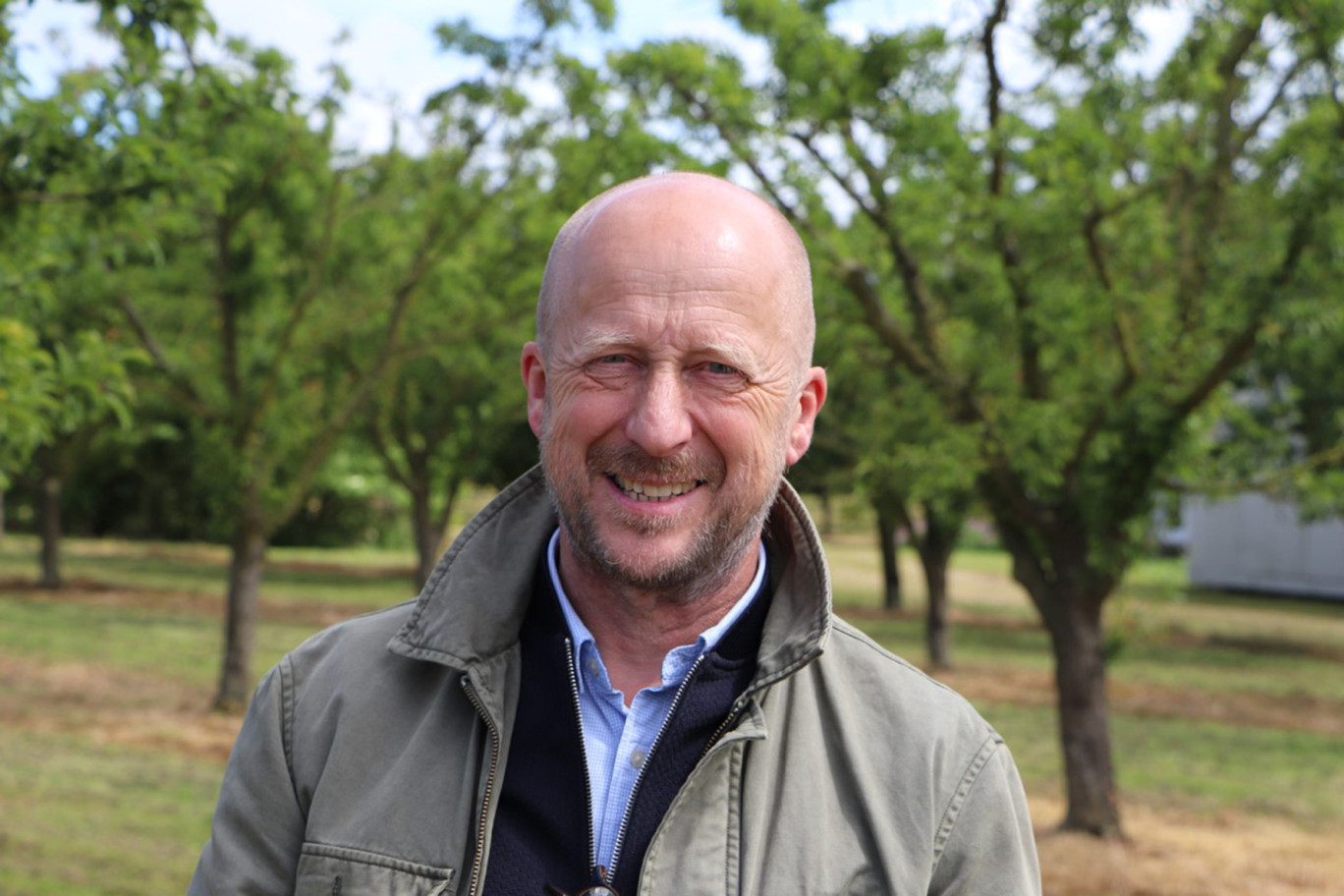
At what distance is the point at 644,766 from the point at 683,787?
0.08 m

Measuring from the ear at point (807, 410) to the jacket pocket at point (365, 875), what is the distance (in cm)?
82

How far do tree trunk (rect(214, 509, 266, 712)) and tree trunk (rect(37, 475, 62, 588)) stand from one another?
36.2 feet

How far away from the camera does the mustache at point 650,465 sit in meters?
1.97

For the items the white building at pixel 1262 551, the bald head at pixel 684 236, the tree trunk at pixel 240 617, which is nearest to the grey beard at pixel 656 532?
the bald head at pixel 684 236

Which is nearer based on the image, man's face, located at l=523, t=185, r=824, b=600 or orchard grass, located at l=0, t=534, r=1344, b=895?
man's face, located at l=523, t=185, r=824, b=600

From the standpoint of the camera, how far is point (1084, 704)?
1064 centimetres

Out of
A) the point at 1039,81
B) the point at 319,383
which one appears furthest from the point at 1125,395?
the point at 319,383

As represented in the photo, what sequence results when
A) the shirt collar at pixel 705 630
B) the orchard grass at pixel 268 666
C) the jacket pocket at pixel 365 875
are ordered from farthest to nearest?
the orchard grass at pixel 268 666 < the shirt collar at pixel 705 630 < the jacket pocket at pixel 365 875

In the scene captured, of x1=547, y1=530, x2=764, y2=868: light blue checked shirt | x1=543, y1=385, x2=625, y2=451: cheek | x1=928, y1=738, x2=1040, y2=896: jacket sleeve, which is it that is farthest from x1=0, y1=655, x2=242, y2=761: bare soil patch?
x1=928, y1=738, x2=1040, y2=896: jacket sleeve

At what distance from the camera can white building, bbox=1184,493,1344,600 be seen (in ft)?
113

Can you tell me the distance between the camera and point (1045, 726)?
15.7m

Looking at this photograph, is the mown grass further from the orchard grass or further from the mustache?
the mustache

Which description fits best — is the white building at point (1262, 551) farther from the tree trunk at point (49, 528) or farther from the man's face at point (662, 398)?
the man's face at point (662, 398)

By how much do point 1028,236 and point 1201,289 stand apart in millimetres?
1484
